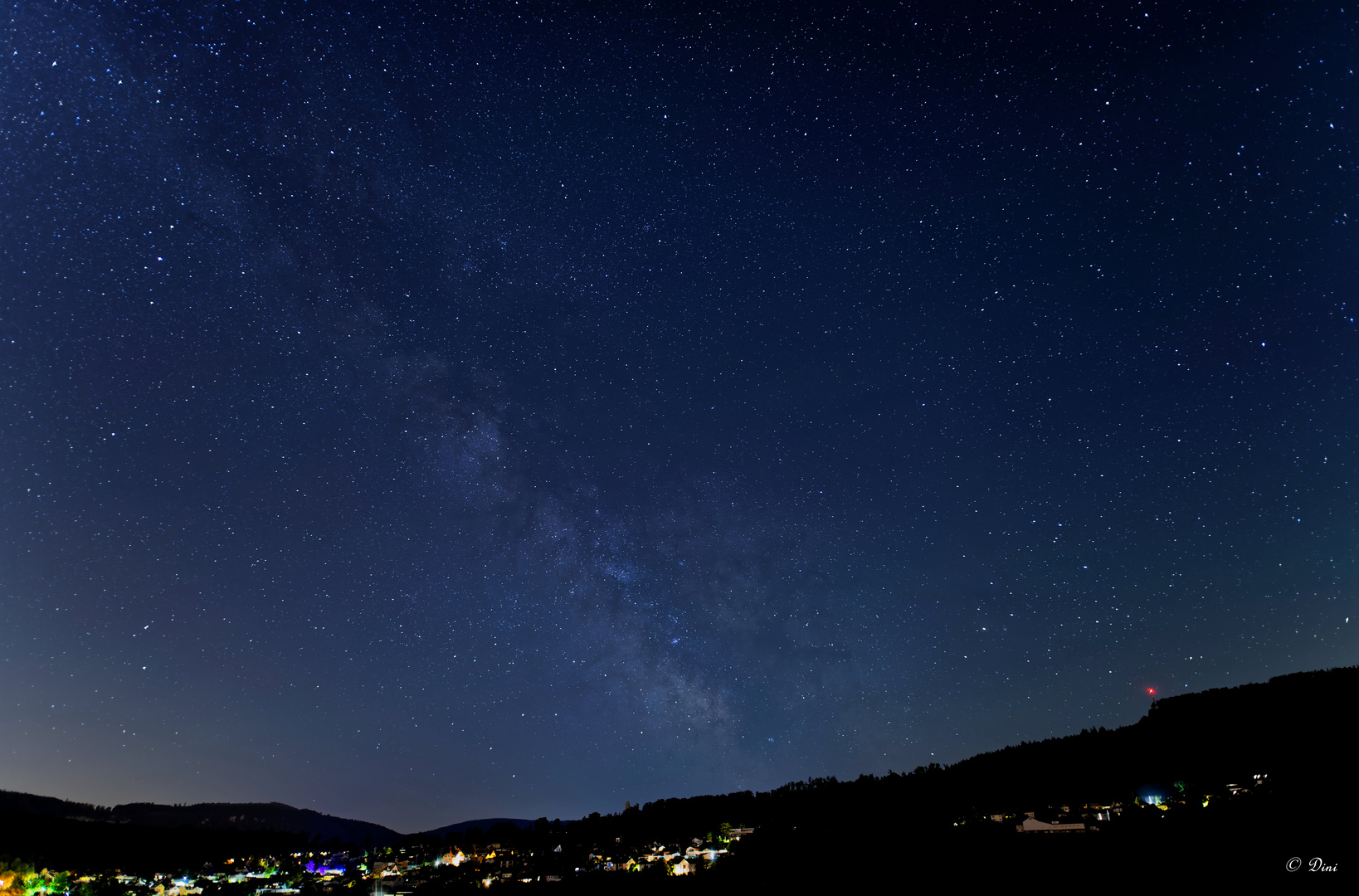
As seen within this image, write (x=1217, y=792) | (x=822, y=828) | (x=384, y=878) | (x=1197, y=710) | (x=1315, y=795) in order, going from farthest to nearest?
(x=384, y=878) < (x=1197, y=710) < (x=822, y=828) < (x=1217, y=792) < (x=1315, y=795)

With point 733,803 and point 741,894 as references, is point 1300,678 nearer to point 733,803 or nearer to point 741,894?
point 741,894

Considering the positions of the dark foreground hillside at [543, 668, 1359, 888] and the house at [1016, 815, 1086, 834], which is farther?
the house at [1016, 815, 1086, 834]

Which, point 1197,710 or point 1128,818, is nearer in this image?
point 1128,818

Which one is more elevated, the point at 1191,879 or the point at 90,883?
the point at 1191,879

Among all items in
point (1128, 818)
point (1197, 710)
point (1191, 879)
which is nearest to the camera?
point (1191, 879)

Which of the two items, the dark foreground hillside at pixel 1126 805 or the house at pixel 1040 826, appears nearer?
the dark foreground hillside at pixel 1126 805

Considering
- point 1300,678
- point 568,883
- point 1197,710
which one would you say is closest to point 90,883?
Result: point 568,883

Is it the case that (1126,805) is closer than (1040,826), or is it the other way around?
(1040,826)

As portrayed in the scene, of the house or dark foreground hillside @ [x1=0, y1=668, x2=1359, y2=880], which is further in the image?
the house

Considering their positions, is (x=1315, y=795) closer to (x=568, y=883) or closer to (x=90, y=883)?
(x=568, y=883)

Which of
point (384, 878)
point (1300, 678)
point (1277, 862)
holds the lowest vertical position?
point (384, 878)
